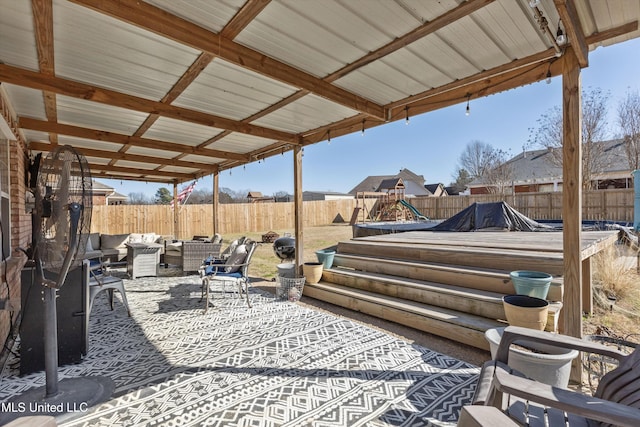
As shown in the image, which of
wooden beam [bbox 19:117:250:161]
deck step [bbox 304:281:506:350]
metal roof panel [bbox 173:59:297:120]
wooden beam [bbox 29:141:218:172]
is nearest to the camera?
metal roof panel [bbox 173:59:297:120]

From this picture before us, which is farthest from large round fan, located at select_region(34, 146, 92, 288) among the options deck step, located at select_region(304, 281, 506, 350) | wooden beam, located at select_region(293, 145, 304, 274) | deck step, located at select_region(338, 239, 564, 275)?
deck step, located at select_region(338, 239, 564, 275)

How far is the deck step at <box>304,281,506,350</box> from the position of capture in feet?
10.1

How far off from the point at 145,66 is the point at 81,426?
2.71 m

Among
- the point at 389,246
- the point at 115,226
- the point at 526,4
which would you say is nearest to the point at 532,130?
the point at 389,246

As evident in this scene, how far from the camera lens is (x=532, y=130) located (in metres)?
14.4

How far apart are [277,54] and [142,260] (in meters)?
5.48

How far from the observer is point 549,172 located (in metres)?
17.4

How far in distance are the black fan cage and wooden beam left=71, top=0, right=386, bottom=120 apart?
926 millimetres

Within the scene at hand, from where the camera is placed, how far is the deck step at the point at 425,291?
325cm

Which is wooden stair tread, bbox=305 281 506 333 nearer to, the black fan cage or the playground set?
the black fan cage

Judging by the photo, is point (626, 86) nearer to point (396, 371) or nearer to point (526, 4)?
point (526, 4)

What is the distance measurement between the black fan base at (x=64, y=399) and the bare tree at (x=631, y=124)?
1744cm

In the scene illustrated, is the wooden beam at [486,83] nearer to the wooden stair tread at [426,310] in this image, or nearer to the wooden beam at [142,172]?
the wooden stair tread at [426,310]

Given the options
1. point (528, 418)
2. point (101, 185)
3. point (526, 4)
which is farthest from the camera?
point (101, 185)
